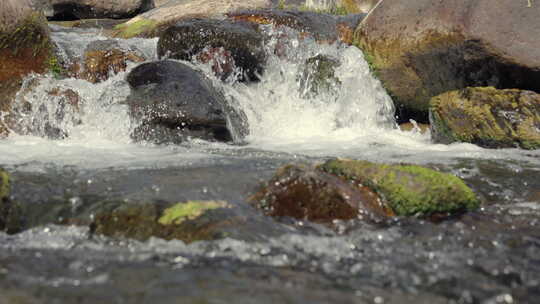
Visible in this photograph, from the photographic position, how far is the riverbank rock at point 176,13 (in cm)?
1297

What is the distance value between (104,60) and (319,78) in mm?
3465

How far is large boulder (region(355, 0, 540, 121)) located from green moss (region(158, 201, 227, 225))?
224 inches

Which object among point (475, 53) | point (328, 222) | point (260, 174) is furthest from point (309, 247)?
point (475, 53)

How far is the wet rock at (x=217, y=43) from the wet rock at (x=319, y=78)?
31.9 inches

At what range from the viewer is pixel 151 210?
4.35 meters

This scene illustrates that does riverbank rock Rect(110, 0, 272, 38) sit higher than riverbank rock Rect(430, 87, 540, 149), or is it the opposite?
riverbank rock Rect(110, 0, 272, 38)

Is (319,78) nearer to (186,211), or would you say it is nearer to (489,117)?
(489,117)

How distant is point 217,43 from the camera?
1024 centimetres

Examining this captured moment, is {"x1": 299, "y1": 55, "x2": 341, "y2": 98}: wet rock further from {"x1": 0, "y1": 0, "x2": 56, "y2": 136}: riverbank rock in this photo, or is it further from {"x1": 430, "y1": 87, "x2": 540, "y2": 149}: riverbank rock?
{"x1": 0, "y1": 0, "x2": 56, "y2": 136}: riverbank rock

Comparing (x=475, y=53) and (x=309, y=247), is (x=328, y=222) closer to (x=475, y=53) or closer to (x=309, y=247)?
(x=309, y=247)

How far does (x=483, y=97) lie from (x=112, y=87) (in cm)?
494

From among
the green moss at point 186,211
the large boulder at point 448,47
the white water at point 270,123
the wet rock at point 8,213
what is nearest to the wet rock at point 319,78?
the white water at point 270,123

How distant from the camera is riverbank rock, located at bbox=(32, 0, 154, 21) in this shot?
1908 cm

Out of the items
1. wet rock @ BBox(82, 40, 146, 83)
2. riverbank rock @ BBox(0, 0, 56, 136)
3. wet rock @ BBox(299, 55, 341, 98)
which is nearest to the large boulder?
wet rock @ BBox(299, 55, 341, 98)
